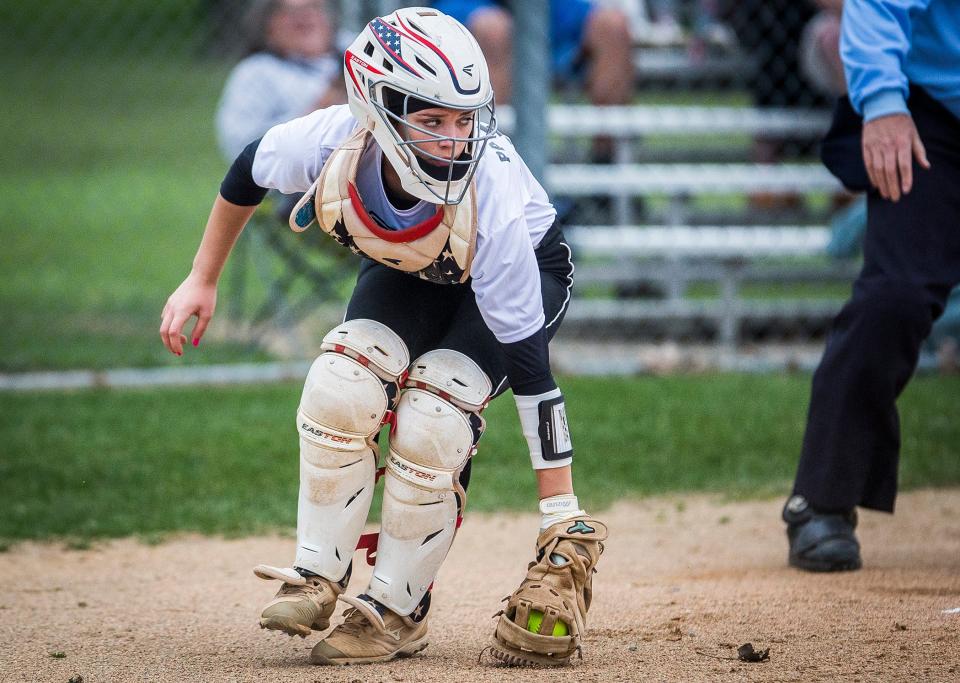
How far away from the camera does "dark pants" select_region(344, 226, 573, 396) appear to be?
10.3ft

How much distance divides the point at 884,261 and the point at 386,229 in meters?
1.61

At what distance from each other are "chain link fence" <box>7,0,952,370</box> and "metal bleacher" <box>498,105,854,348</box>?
13mm

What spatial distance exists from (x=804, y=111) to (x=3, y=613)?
615 centimetres

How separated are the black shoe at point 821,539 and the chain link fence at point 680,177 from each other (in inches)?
126

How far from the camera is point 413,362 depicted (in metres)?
3.12

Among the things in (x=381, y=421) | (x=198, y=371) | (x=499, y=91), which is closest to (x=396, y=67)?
(x=381, y=421)

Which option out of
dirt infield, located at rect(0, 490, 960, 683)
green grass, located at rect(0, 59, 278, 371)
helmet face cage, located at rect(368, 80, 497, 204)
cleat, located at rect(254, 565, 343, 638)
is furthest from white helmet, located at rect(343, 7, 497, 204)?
green grass, located at rect(0, 59, 278, 371)

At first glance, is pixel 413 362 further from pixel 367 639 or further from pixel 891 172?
pixel 891 172

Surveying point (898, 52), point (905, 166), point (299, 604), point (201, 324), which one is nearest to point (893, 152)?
point (905, 166)

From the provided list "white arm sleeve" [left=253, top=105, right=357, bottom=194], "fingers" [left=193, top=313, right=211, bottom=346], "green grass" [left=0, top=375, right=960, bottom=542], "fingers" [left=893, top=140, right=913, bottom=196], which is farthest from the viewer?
"green grass" [left=0, top=375, right=960, bottom=542]

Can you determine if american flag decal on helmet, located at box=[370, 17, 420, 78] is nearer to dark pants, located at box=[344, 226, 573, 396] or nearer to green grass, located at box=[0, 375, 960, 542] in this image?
dark pants, located at box=[344, 226, 573, 396]

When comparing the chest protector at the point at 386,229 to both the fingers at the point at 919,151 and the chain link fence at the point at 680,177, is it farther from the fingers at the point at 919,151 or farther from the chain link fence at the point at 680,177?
the chain link fence at the point at 680,177

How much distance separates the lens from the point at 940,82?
381cm

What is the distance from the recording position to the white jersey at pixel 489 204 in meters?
2.90
